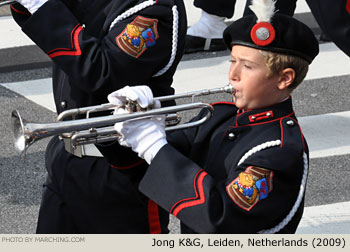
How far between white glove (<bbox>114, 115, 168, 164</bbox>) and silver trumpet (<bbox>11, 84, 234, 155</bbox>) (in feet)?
0.08

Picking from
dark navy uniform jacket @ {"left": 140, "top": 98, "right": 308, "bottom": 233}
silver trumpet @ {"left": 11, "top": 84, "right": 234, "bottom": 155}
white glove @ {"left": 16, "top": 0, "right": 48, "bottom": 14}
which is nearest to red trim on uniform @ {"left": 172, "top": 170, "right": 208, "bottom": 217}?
dark navy uniform jacket @ {"left": 140, "top": 98, "right": 308, "bottom": 233}

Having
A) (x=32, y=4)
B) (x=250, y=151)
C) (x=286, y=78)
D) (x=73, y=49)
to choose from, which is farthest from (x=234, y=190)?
(x=32, y=4)

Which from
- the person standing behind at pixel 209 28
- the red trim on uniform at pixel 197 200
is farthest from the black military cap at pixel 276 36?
the person standing behind at pixel 209 28

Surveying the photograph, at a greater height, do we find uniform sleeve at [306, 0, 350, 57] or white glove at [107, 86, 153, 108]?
white glove at [107, 86, 153, 108]

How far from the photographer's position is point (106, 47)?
3.13m

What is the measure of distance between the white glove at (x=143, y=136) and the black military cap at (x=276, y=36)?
0.40 meters

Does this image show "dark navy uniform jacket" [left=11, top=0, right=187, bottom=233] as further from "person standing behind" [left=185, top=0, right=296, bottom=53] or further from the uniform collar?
"person standing behind" [left=185, top=0, right=296, bottom=53]

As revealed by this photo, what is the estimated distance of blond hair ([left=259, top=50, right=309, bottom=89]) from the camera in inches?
101

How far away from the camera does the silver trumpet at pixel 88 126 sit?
102 inches

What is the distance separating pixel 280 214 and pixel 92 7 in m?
1.20

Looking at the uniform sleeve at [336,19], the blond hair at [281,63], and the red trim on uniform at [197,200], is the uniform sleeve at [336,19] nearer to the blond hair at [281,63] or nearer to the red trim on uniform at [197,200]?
the blond hair at [281,63]

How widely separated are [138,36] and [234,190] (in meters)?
0.85

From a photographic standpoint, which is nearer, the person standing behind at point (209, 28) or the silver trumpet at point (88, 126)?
the silver trumpet at point (88, 126)

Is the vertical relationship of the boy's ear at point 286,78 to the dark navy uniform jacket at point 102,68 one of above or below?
above
